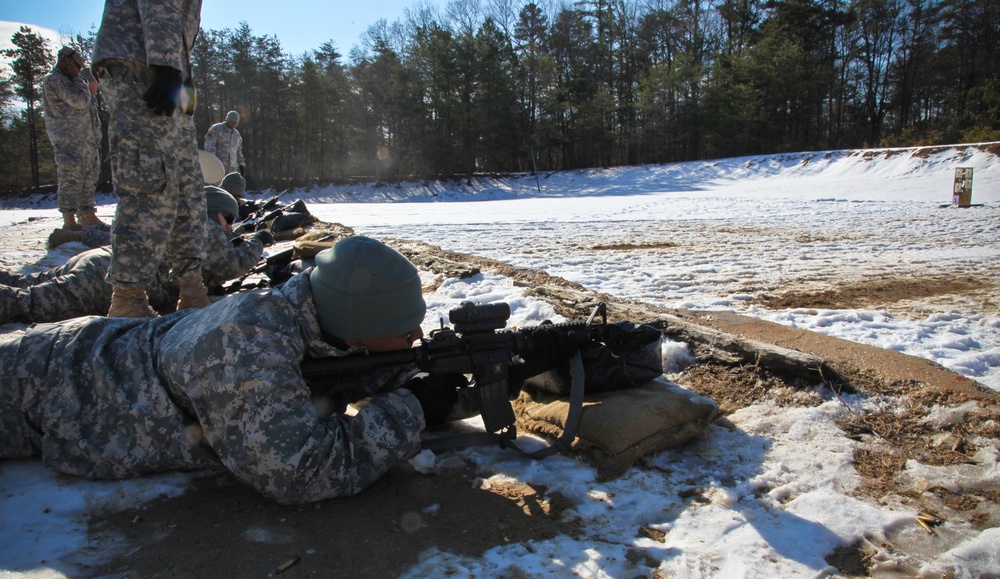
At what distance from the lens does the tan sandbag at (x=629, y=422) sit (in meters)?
2.30

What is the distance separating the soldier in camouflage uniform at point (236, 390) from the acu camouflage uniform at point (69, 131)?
21.0ft

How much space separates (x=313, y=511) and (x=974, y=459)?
240 centimetres

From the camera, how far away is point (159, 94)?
11.0 ft

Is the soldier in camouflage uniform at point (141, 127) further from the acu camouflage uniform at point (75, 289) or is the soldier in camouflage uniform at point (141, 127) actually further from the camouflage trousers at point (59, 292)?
the camouflage trousers at point (59, 292)

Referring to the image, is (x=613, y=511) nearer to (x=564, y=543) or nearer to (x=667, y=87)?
(x=564, y=543)

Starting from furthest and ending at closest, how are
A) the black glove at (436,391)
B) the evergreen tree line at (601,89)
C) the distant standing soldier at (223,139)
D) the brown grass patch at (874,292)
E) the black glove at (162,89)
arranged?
the evergreen tree line at (601,89)
the distant standing soldier at (223,139)
the brown grass patch at (874,292)
the black glove at (162,89)
the black glove at (436,391)

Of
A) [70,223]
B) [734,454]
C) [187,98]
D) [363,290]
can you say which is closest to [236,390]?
[363,290]

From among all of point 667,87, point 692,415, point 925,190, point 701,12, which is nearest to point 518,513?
point 692,415

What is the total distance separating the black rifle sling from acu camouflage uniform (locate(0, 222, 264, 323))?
2608 millimetres

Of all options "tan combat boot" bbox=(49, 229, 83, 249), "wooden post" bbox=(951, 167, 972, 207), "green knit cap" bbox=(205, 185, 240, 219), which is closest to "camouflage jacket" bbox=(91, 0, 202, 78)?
"green knit cap" bbox=(205, 185, 240, 219)

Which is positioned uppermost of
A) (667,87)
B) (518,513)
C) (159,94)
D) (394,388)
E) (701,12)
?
(701,12)

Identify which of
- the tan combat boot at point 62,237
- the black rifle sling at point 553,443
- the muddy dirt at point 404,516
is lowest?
the muddy dirt at point 404,516

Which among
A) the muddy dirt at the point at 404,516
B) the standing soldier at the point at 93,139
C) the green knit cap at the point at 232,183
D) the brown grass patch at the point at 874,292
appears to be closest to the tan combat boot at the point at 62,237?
the standing soldier at the point at 93,139

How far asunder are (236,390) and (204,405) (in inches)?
6.5
